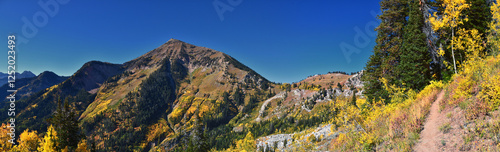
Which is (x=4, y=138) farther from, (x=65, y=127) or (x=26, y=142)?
(x=65, y=127)

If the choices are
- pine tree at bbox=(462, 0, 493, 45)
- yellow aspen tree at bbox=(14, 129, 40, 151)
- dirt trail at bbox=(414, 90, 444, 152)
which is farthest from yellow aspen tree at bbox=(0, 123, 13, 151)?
pine tree at bbox=(462, 0, 493, 45)

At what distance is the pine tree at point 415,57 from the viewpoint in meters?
27.0

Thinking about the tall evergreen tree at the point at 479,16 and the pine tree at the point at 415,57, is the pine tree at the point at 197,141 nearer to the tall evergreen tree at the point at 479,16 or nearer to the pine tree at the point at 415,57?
the pine tree at the point at 415,57

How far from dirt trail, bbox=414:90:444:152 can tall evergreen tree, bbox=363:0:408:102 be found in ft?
54.5

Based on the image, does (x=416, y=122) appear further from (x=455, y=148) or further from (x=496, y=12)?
(x=496, y=12)

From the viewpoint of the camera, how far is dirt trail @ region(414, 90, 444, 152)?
1138cm

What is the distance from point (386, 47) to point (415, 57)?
5.83 m

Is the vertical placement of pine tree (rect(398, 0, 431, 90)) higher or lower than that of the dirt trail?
higher

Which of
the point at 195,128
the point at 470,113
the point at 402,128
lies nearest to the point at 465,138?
the point at 470,113

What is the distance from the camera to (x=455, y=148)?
10172 millimetres

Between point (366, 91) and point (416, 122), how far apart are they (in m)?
20.7

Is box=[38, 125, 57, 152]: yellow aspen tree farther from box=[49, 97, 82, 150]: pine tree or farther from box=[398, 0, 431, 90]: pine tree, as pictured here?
box=[398, 0, 431, 90]: pine tree

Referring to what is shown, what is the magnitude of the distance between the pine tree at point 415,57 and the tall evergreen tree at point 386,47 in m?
1.83

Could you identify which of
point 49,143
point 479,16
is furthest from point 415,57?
point 49,143
